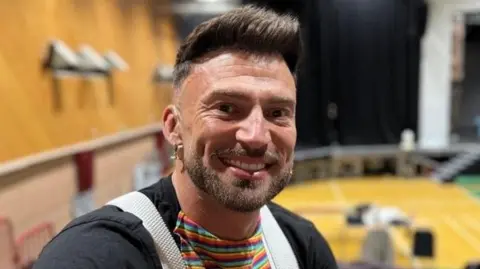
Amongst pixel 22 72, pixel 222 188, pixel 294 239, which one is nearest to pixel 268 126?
pixel 222 188

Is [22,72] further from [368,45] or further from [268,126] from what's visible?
[368,45]

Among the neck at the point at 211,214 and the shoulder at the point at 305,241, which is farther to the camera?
the shoulder at the point at 305,241

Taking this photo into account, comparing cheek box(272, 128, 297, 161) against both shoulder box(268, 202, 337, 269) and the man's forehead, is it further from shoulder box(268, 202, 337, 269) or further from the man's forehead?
shoulder box(268, 202, 337, 269)

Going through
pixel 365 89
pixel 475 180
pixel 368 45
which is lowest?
pixel 475 180

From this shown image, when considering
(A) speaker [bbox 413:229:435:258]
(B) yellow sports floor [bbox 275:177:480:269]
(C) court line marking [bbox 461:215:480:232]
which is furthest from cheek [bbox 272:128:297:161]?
(C) court line marking [bbox 461:215:480:232]

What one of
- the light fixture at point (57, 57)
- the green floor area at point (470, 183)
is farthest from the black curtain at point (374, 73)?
the light fixture at point (57, 57)

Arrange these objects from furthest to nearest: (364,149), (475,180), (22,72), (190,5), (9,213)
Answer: (364,149), (475,180), (190,5), (22,72), (9,213)

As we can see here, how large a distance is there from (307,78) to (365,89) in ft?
4.18

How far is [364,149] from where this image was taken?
404 inches

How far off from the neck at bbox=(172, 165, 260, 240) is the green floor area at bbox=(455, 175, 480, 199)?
811 centimetres

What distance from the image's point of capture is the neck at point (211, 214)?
3.43 feet

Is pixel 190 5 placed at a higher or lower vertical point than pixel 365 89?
higher

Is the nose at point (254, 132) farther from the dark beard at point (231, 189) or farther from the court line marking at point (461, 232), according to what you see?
the court line marking at point (461, 232)

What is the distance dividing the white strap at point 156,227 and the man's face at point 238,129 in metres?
0.10
